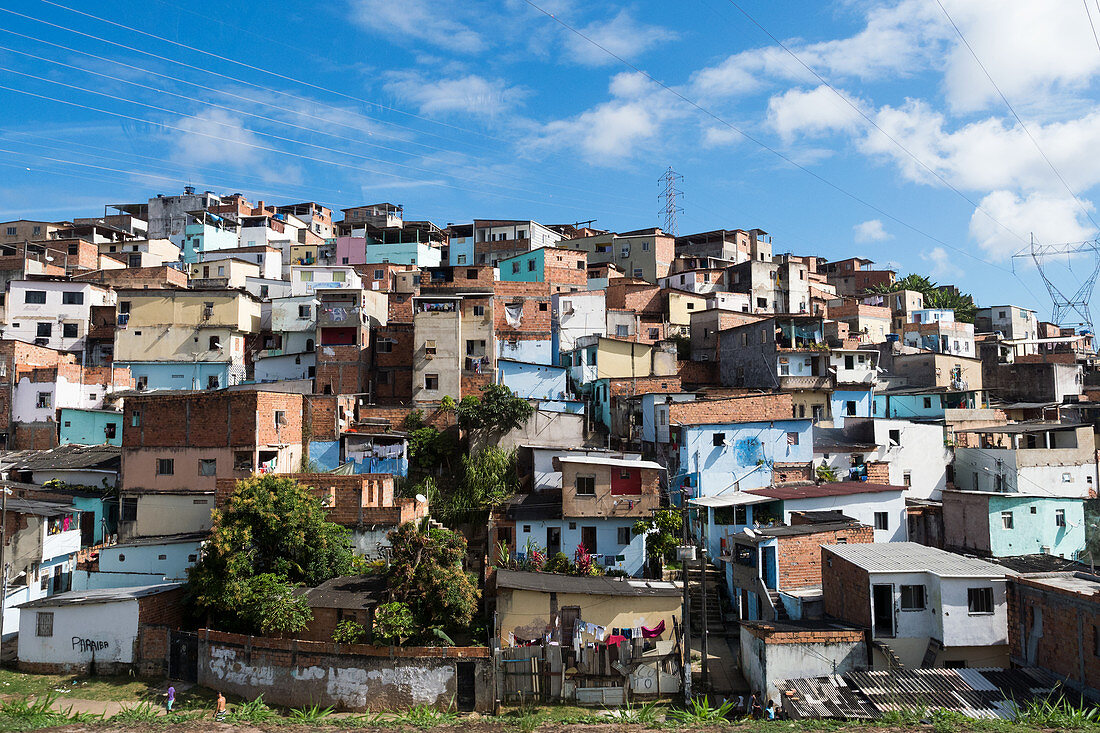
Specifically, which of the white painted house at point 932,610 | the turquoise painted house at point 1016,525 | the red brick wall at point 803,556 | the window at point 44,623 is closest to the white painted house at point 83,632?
the window at point 44,623

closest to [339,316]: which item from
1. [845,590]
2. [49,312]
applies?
[49,312]

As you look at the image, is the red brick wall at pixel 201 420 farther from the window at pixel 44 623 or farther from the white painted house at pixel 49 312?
the white painted house at pixel 49 312

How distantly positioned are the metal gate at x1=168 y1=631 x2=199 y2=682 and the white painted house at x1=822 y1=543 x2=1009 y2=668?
17.7 metres

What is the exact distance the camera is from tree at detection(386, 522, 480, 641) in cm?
1936

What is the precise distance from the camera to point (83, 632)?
2047cm

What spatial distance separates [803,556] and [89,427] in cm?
3192

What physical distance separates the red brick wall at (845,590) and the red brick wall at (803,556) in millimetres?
696

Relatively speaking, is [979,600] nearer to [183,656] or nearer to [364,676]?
[364,676]

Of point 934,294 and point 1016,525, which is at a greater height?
point 934,294

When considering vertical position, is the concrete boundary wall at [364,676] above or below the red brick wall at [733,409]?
below

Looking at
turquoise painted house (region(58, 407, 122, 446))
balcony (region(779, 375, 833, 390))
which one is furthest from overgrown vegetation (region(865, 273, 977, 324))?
turquoise painted house (region(58, 407, 122, 446))

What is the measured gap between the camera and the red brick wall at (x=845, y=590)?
59.5 feet

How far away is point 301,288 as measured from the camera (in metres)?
45.9

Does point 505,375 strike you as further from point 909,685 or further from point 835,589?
point 909,685
